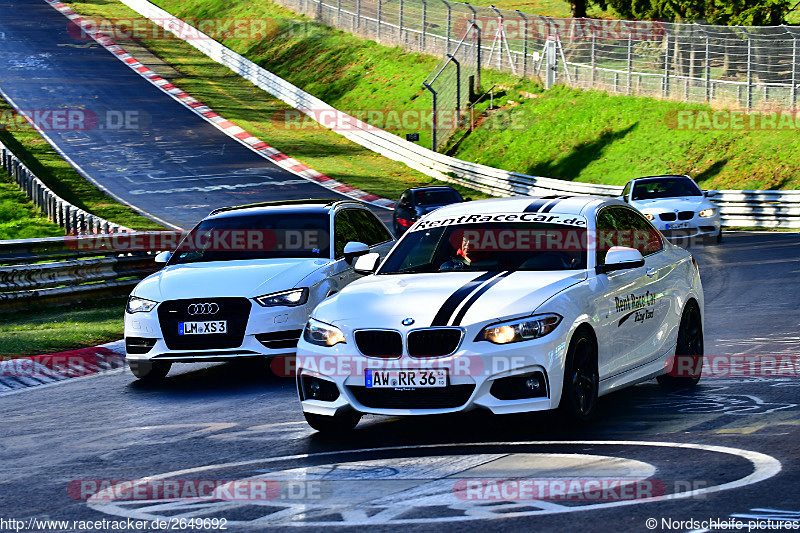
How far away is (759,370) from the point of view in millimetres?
10062

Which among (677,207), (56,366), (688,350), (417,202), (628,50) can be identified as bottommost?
(417,202)

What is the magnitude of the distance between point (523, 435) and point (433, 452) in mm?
729

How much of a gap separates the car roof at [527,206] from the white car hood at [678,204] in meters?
15.8

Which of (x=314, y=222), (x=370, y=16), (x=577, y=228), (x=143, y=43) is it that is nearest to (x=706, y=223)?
(x=314, y=222)

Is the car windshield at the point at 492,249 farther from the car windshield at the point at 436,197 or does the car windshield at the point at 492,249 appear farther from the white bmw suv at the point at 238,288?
the car windshield at the point at 436,197

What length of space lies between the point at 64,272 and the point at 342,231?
20.7 feet

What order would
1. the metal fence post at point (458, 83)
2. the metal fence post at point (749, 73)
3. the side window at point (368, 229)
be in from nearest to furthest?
the side window at point (368, 229) < the metal fence post at point (749, 73) < the metal fence post at point (458, 83)

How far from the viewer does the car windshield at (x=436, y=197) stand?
28.9 meters

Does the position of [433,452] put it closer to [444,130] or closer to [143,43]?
[444,130]

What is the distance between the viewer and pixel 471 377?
738 centimetres

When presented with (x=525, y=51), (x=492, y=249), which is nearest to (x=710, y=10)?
(x=525, y=51)

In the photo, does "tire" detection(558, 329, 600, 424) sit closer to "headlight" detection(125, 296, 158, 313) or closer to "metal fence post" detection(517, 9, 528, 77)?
"headlight" detection(125, 296, 158, 313)

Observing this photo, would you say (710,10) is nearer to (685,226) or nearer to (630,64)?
(630,64)

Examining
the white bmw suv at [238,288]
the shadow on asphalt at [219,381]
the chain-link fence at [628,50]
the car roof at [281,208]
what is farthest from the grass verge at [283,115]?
the shadow on asphalt at [219,381]
